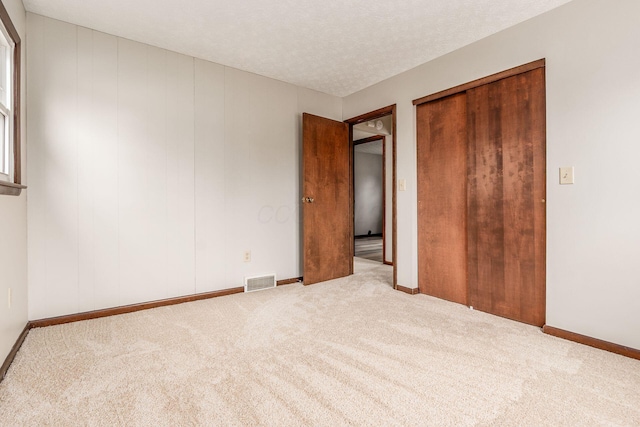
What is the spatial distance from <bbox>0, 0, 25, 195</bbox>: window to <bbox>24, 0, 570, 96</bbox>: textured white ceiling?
46cm

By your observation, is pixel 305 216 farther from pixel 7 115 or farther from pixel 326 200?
pixel 7 115

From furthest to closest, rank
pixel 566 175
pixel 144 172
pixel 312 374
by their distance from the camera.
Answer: pixel 144 172 < pixel 566 175 < pixel 312 374

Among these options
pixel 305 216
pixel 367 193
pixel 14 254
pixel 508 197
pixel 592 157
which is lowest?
pixel 14 254

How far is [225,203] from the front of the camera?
3.17 meters

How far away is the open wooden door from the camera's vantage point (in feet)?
11.7

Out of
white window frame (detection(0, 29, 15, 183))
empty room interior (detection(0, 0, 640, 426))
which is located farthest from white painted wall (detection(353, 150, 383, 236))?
white window frame (detection(0, 29, 15, 183))

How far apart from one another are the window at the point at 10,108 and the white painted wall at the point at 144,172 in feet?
0.89

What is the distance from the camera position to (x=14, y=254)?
6.34 ft

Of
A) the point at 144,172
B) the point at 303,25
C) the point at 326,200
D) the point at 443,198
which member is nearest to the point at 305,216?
the point at 326,200

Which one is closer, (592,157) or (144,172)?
(592,157)

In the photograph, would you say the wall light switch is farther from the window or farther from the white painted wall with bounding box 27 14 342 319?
the window

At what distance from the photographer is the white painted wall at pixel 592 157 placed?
1.88 m

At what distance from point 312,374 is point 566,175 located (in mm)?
2105

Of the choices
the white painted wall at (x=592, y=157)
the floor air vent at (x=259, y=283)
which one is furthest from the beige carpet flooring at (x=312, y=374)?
the floor air vent at (x=259, y=283)
